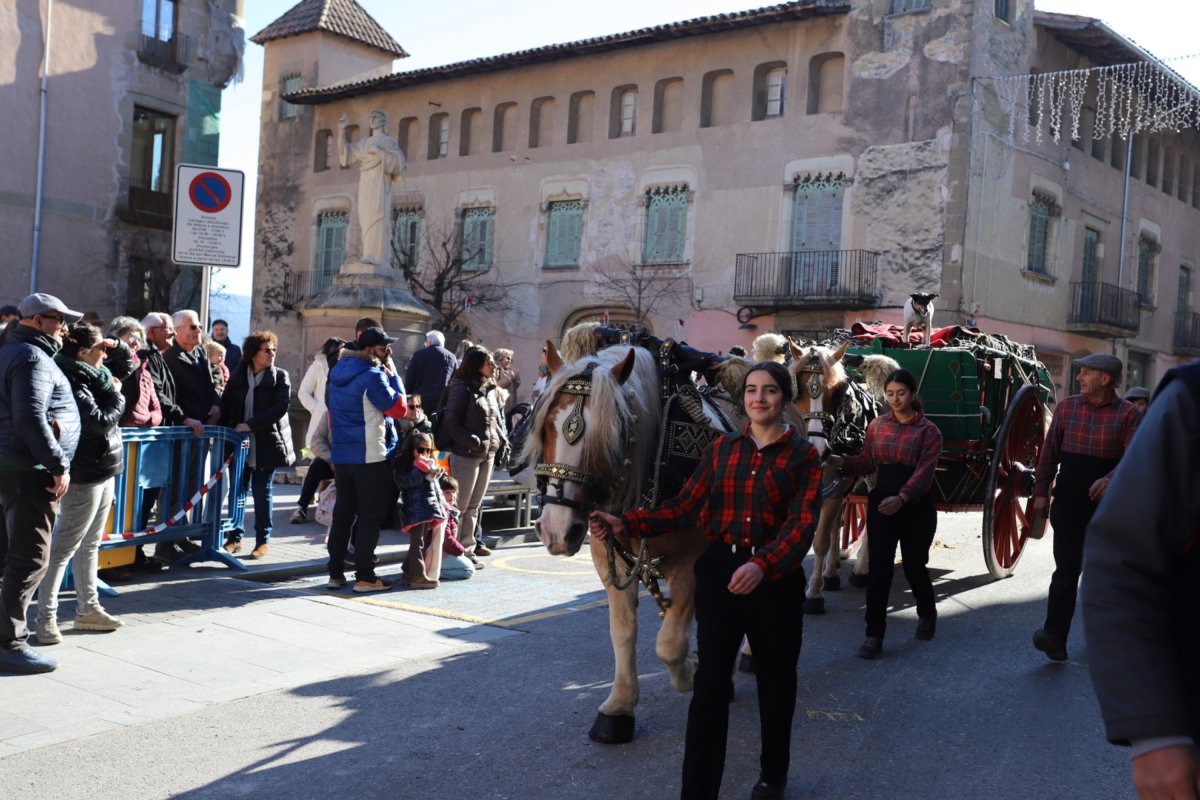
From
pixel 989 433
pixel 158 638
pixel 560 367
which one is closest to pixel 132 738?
pixel 158 638

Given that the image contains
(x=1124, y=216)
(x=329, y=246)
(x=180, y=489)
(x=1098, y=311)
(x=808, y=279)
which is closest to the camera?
(x=180, y=489)

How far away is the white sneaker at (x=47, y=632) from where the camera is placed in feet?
19.5

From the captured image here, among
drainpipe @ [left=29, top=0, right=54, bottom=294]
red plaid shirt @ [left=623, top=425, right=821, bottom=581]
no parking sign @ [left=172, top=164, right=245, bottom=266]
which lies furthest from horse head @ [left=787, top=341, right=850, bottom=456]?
drainpipe @ [left=29, top=0, right=54, bottom=294]

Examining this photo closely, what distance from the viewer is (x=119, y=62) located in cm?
2389

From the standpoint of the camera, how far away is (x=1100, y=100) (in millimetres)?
25281

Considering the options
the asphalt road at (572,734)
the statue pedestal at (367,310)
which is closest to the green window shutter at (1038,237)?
the statue pedestal at (367,310)

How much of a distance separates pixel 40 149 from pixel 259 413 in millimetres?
17175

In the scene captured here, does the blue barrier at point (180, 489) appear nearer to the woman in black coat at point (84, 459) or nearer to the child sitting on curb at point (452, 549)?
the woman in black coat at point (84, 459)

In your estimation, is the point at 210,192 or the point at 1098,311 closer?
the point at 210,192

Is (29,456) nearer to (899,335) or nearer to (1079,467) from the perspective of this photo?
(1079,467)

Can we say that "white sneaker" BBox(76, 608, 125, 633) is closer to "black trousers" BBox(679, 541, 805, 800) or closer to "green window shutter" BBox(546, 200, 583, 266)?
"black trousers" BBox(679, 541, 805, 800)

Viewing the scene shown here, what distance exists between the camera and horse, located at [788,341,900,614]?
23.5ft

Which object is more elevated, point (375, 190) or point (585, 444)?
point (375, 190)

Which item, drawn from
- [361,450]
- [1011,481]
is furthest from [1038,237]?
[361,450]
